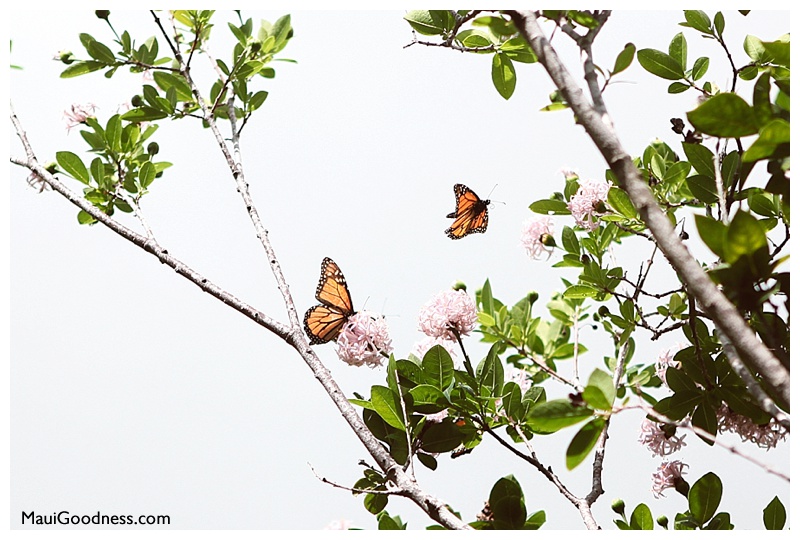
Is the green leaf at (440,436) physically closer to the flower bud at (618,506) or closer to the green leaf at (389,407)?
the green leaf at (389,407)

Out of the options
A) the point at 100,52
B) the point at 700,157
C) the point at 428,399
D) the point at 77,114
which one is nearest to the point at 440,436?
the point at 428,399

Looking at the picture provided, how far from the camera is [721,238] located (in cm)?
47

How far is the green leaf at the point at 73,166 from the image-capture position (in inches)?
47.7

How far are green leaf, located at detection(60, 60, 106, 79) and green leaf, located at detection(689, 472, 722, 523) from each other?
1309 millimetres

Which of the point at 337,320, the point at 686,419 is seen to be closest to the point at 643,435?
the point at 686,419

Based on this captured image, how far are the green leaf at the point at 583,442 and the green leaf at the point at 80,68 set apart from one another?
1.24 metres

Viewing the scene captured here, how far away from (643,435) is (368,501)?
0.45 metres

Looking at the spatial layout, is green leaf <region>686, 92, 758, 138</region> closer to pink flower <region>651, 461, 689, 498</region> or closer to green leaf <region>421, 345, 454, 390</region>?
green leaf <region>421, 345, 454, 390</region>

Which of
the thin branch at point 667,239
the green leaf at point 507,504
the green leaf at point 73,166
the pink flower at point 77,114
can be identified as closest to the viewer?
the thin branch at point 667,239

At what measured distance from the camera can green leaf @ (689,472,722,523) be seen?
2.72 ft

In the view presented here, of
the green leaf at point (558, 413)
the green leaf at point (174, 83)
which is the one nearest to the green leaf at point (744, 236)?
the green leaf at point (558, 413)

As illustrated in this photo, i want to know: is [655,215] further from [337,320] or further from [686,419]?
[337,320]

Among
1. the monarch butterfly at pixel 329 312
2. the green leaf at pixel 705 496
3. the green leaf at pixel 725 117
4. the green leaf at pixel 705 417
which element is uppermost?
the monarch butterfly at pixel 329 312

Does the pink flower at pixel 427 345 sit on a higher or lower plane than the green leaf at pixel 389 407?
higher
